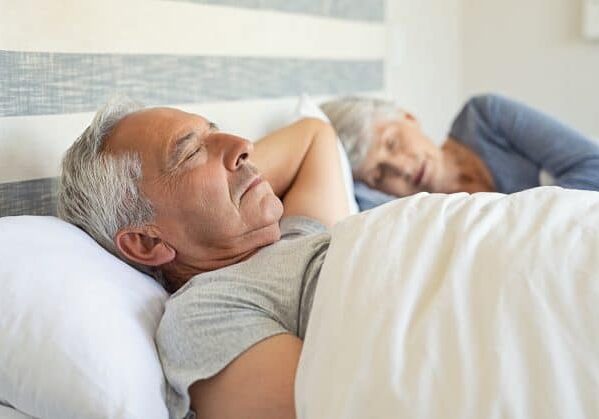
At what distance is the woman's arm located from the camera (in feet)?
4.94

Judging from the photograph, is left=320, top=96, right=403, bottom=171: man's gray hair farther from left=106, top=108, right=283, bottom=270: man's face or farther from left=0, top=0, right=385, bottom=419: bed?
left=106, top=108, right=283, bottom=270: man's face

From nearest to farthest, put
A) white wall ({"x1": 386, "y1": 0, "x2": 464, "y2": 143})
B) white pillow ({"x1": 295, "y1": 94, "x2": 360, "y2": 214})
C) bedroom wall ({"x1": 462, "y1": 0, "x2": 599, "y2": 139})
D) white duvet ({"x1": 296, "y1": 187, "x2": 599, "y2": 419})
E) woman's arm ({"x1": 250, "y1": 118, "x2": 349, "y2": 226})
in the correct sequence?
white duvet ({"x1": 296, "y1": 187, "x2": 599, "y2": 419}), woman's arm ({"x1": 250, "y1": 118, "x2": 349, "y2": 226}), white pillow ({"x1": 295, "y1": 94, "x2": 360, "y2": 214}), white wall ({"x1": 386, "y1": 0, "x2": 464, "y2": 143}), bedroom wall ({"x1": 462, "y1": 0, "x2": 599, "y2": 139})

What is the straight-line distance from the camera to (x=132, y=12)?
4.93ft

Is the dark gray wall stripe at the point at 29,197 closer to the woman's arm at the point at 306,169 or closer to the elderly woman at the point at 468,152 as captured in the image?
the woman's arm at the point at 306,169

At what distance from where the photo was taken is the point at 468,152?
85.4 inches

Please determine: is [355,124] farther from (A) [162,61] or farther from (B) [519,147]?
(A) [162,61]

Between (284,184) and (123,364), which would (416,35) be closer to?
(284,184)

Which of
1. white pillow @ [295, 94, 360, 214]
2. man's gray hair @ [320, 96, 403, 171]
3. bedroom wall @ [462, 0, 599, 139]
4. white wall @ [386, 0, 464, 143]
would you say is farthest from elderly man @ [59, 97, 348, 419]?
bedroom wall @ [462, 0, 599, 139]

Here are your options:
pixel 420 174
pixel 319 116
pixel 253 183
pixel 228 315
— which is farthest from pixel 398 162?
pixel 228 315

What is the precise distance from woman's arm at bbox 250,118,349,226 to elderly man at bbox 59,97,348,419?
124 millimetres

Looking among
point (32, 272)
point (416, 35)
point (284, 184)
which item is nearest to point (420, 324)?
point (32, 272)

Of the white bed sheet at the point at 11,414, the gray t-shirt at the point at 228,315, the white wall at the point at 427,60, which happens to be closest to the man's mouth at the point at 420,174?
the white wall at the point at 427,60

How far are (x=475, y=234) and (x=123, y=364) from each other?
1.45ft

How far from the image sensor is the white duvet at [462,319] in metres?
0.86
